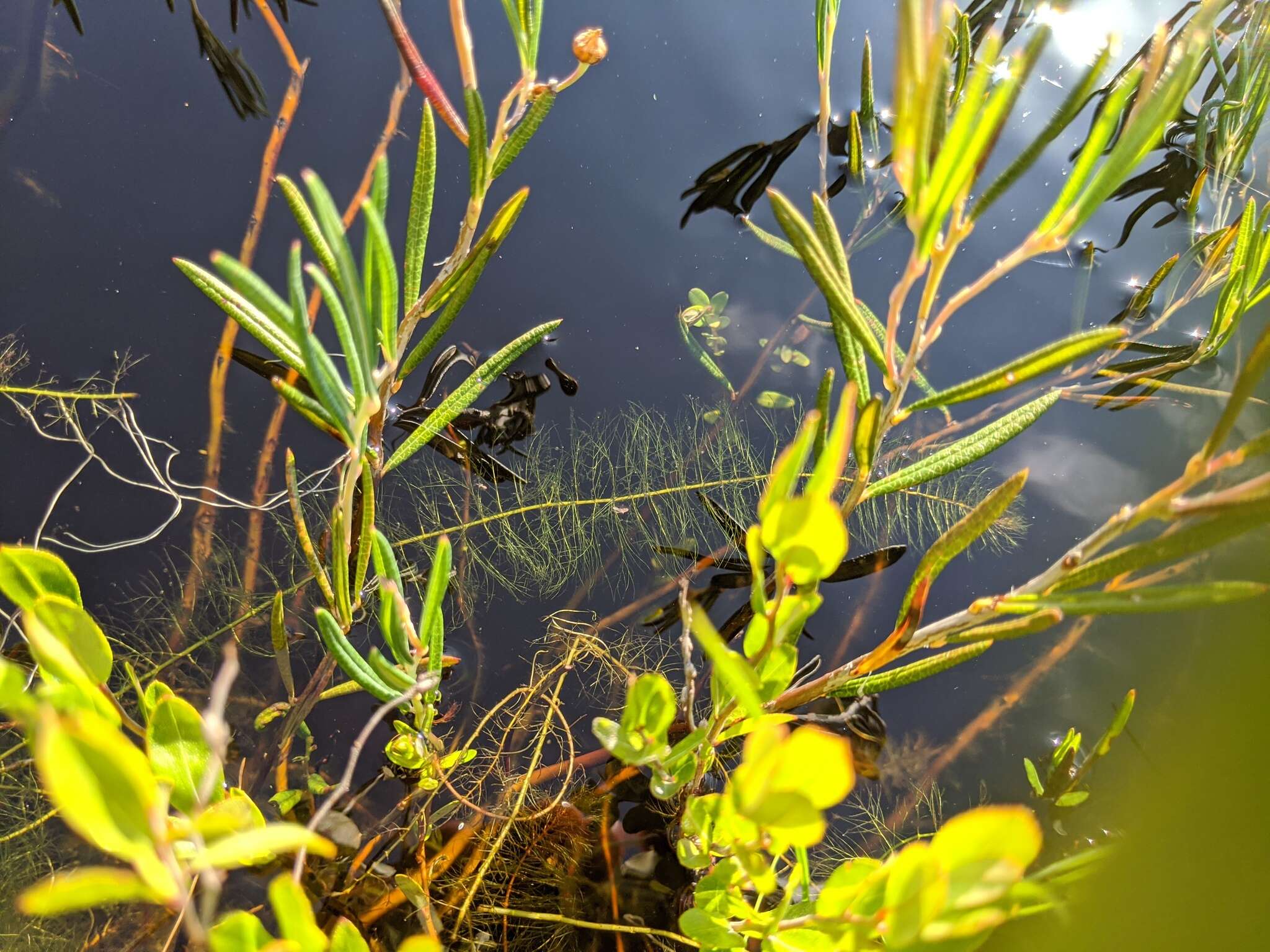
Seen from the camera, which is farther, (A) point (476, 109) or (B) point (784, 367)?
(B) point (784, 367)

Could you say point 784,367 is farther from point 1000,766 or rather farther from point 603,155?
point 1000,766

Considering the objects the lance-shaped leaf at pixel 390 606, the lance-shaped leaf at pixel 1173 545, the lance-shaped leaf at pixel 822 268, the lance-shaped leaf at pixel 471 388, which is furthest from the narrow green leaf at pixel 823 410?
the lance-shaped leaf at pixel 390 606

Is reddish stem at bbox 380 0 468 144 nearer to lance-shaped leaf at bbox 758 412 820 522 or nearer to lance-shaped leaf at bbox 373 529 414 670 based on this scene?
lance-shaped leaf at bbox 373 529 414 670

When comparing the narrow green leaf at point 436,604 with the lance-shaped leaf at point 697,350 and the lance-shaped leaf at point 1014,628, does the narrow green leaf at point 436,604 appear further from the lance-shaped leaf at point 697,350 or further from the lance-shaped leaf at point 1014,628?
the lance-shaped leaf at point 697,350

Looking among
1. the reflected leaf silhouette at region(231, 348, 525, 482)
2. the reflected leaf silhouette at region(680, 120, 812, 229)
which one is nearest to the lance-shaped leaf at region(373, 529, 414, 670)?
the reflected leaf silhouette at region(231, 348, 525, 482)

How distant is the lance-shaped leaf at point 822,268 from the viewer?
67 cm

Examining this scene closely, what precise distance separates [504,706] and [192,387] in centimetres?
78

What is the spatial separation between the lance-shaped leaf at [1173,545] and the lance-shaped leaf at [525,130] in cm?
73

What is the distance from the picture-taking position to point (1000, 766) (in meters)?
1.22

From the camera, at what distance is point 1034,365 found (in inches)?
27.1

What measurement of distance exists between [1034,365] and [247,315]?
0.88 m

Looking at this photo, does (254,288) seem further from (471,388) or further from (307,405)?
(471,388)

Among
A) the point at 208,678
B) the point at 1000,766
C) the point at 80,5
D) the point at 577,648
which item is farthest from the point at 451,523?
the point at 80,5

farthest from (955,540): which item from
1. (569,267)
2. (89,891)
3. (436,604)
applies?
(569,267)
